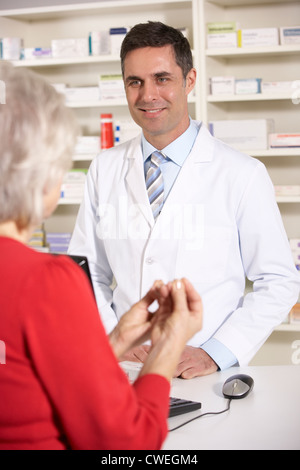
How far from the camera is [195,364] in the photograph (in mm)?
1479

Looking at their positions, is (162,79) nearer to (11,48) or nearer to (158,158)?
(158,158)

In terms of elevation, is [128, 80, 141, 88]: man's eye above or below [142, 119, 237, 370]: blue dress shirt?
above

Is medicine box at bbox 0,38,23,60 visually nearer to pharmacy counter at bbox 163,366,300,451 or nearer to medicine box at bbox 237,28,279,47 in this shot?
medicine box at bbox 237,28,279,47

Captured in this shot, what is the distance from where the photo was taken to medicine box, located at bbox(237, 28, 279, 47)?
2.88 metres

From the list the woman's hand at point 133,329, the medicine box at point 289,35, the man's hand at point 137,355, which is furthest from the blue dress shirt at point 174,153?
the medicine box at point 289,35

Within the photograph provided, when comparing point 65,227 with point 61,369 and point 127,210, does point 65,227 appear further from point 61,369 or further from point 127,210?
point 61,369

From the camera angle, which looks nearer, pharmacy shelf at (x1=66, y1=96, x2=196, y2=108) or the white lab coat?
the white lab coat

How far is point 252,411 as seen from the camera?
4.05 feet

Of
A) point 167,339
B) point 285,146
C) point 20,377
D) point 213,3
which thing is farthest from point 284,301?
point 213,3

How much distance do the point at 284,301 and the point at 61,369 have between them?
1.08 metres

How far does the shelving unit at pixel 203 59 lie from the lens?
2934 mm

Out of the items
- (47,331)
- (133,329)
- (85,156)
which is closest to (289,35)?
(85,156)

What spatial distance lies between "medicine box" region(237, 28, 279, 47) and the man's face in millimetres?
1210

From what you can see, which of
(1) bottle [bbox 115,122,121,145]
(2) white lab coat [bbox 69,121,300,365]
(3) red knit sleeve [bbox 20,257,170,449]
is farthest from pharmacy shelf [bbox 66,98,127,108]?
(3) red knit sleeve [bbox 20,257,170,449]
